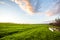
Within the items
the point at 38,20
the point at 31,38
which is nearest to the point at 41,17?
the point at 38,20

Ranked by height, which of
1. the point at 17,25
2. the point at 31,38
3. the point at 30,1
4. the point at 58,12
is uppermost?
the point at 30,1

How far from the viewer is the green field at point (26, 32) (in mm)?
3043

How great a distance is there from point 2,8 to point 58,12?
1.24m

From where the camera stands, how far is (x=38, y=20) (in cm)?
329

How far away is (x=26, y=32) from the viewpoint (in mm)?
3160

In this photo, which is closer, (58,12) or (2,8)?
(2,8)

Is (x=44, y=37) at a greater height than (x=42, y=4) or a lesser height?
lesser

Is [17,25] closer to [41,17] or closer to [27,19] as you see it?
[27,19]

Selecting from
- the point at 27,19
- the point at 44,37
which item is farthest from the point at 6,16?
the point at 44,37

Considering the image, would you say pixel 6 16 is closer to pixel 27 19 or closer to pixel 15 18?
pixel 15 18

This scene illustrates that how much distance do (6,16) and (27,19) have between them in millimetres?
451

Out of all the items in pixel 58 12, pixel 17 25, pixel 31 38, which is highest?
pixel 58 12

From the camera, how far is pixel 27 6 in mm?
3283

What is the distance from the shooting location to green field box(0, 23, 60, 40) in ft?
9.98
